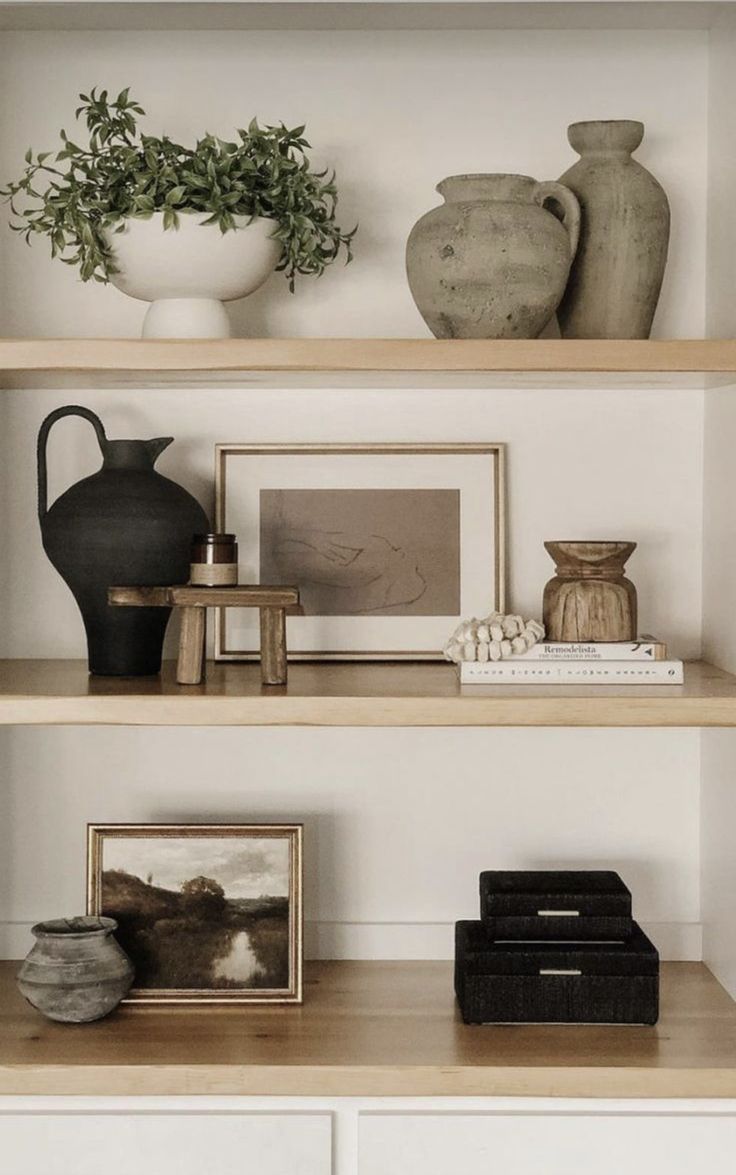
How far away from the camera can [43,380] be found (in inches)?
74.7

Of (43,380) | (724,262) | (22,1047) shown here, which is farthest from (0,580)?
(724,262)

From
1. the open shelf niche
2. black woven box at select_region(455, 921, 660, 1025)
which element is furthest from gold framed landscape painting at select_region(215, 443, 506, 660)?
black woven box at select_region(455, 921, 660, 1025)

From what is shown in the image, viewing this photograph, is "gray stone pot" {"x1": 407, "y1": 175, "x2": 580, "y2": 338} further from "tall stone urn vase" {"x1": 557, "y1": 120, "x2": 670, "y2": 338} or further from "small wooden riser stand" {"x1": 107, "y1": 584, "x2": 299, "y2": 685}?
"small wooden riser stand" {"x1": 107, "y1": 584, "x2": 299, "y2": 685}

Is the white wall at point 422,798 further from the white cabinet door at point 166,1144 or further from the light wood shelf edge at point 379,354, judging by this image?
the light wood shelf edge at point 379,354

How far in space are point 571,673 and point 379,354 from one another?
0.48 metres

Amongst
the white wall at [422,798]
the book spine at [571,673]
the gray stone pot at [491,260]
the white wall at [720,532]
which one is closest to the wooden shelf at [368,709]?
the book spine at [571,673]

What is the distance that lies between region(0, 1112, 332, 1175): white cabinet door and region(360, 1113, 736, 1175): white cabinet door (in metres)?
0.08

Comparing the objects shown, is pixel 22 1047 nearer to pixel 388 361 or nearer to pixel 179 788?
pixel 179 788

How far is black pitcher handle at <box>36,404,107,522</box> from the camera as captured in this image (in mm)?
1896

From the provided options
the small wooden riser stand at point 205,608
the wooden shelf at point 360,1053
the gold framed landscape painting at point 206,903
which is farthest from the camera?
the gold framed landscape painting at point 206,903

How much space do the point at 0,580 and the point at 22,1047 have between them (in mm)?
695

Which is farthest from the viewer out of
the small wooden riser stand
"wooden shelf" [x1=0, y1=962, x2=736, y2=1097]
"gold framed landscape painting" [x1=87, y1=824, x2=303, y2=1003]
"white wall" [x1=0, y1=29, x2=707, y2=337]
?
"white wall" [x1=0, y1=29, x2=707, y2=337]

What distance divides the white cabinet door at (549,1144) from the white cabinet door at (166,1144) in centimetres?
8

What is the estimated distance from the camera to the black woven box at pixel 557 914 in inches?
72.7
